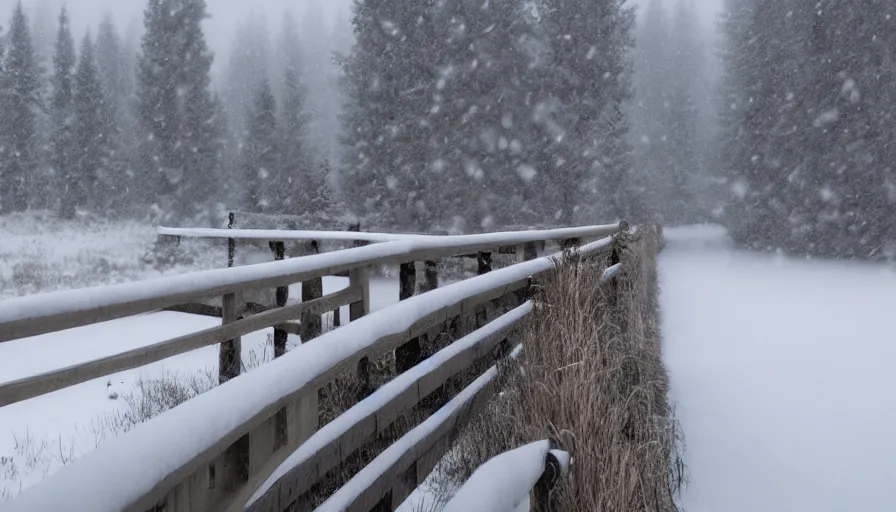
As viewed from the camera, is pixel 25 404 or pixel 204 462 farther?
pixel 25 404

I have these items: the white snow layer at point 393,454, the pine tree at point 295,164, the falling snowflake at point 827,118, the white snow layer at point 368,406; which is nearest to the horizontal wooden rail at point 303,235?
the white snow layer at point 368,406

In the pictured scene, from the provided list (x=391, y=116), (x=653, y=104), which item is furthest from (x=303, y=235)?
(x=653, y=104)

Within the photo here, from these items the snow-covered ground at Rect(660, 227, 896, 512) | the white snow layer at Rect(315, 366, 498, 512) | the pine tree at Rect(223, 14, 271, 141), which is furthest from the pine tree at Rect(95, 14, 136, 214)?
the white snow layer at Rect(315, 366, 498, 512)

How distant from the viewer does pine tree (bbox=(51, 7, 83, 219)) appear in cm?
3872

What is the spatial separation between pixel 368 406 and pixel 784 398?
→ 458 centimetres

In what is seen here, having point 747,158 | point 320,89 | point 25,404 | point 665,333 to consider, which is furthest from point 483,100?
point 320,89

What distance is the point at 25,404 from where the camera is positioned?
6.06 m

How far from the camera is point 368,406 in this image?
2.61 metres

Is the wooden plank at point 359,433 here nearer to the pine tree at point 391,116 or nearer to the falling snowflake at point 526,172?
the pine tree at point 391,116

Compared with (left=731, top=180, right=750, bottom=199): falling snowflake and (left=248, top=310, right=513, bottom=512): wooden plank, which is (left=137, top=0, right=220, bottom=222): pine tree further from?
(left=248, top=310, right=513, bottom=512): wooden plank

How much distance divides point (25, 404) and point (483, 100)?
64.9ft

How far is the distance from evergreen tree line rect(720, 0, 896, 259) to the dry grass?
22.2 metres

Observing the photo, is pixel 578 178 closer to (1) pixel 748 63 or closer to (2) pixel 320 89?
(1) pixel 748 63

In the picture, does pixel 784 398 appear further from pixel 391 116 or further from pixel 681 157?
pixel 681 157
